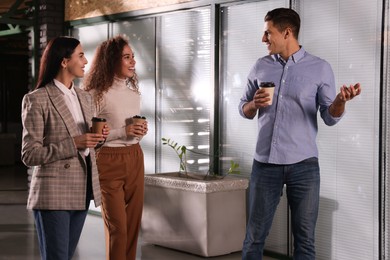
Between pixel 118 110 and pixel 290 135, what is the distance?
120 centimetres

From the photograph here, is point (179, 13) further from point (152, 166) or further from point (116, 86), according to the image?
point (116, 86)

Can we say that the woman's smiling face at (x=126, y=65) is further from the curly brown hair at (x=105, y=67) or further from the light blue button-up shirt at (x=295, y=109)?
the light blue button-up shirt at (x=295, y=109)

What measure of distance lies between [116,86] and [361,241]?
2.17 m

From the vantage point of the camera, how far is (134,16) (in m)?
7.39

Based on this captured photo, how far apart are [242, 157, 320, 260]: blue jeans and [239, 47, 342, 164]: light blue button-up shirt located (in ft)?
0.18

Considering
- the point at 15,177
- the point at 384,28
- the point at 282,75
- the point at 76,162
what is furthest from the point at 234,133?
the point at 15,177

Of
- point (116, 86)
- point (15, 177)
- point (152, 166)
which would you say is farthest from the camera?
Answer: point (15, 177)

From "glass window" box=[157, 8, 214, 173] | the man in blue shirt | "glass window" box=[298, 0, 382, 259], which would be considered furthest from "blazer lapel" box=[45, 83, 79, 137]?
"glass window" box=[157, 8, 214, 173]

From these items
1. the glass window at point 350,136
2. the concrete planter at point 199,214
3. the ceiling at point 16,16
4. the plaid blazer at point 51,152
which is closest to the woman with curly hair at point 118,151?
the plaid blazer at point 51,152

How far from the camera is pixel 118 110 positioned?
169 inches

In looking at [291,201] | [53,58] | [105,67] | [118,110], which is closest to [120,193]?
[118,110]

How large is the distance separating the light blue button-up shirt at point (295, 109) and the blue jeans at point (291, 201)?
0.18ft

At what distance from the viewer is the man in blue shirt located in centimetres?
352

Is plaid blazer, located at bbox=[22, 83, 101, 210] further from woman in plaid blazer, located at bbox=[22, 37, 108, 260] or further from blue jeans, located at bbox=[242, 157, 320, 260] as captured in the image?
blue jeans, located at bbox=[242, 157, 320, 260]
